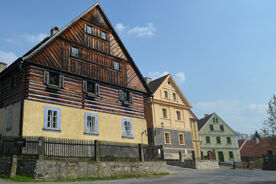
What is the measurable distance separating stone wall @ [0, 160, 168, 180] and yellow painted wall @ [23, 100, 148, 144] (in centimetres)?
321

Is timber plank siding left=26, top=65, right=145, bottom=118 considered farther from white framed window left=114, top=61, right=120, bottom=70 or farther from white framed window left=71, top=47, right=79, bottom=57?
white framed window left=114, top=61, right=120, bottom=70

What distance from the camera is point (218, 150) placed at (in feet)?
171

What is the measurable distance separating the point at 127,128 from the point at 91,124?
3.85 metres

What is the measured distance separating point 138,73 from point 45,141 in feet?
41.8

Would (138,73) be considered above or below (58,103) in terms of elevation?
above

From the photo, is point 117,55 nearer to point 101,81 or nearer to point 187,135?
point 101,81

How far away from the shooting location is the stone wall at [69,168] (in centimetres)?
1352

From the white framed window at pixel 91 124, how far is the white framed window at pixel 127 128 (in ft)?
9.64

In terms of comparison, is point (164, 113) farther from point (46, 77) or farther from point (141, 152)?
point (46, 77)

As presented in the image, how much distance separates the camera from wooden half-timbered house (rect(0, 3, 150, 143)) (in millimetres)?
17688

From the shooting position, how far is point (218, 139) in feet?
173

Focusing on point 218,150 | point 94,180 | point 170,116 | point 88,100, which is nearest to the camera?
point 94,180

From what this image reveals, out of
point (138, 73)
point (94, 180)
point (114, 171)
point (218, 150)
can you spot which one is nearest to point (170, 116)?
point (138, 73)

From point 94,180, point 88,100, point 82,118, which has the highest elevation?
point 88,100
